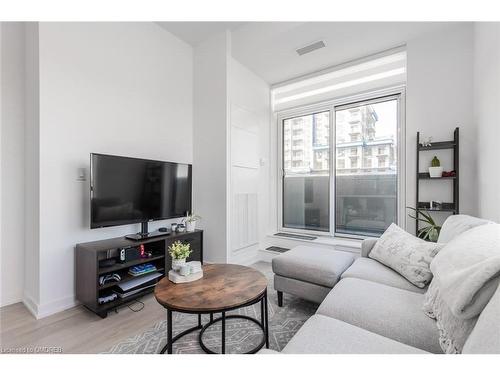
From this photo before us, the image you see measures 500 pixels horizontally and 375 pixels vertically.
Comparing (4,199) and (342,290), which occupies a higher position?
(4,199)

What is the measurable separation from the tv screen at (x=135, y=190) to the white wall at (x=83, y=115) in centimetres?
25

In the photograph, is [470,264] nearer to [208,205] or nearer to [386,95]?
[208,205]

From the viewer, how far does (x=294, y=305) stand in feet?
6.94

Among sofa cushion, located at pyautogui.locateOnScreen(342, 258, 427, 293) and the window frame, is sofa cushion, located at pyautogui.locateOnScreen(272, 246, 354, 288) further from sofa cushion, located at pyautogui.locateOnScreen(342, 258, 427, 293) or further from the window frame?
the window frame

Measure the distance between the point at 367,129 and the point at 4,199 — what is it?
13.6 feet

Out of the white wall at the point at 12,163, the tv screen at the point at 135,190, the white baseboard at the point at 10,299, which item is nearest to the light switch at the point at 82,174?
the tv screen at the point at 135,190

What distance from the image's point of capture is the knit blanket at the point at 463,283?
0.78 meters

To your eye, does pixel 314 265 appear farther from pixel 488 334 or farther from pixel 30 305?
pixel 30 305

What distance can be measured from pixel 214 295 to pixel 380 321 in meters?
0.87

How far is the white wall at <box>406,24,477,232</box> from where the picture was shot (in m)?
2.44

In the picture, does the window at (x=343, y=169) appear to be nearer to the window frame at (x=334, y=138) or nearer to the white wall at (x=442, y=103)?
the window frame at (x=334, y=138)

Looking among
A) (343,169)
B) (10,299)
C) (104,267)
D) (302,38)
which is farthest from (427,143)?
(10,299)
